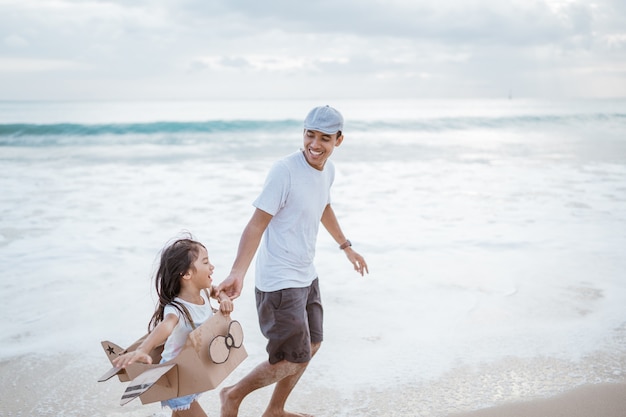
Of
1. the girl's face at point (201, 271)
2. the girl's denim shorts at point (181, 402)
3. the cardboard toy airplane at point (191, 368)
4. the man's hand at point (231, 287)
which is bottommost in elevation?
the girl's denim shorts at point (181, 402)

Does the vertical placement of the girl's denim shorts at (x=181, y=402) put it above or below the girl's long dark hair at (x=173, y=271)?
below

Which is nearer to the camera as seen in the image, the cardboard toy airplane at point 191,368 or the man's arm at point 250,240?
the cardboard toy airplane at point 191,368

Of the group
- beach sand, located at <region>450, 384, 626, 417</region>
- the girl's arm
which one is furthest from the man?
beach sand, located at <region>450, 384, 626, 417</region>

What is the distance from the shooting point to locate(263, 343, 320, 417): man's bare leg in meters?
3.22

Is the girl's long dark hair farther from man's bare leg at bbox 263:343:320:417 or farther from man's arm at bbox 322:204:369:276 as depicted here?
man's arm at bbox 322:204:369:276

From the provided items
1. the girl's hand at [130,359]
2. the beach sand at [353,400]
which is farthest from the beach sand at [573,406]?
the girl's hand at [130,359]

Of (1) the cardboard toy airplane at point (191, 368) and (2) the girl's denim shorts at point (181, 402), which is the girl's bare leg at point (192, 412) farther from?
(1) the cardboard toy airplane at point (191, 368)

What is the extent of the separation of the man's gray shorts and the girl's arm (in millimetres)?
531

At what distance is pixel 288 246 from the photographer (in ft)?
9.89

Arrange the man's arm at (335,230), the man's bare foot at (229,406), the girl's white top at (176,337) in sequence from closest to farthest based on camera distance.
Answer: the girl's white top at (176,337)
the man's bare foot at (229,406)
the man's arm at (335,230)

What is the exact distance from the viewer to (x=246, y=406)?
357 centimetres

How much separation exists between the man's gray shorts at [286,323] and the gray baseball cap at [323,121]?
80 cm

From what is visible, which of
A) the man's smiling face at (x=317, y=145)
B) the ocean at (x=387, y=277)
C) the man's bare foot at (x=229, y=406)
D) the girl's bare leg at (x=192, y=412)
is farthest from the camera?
the ocean at (x=387, y=277)

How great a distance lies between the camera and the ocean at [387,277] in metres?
3.94
